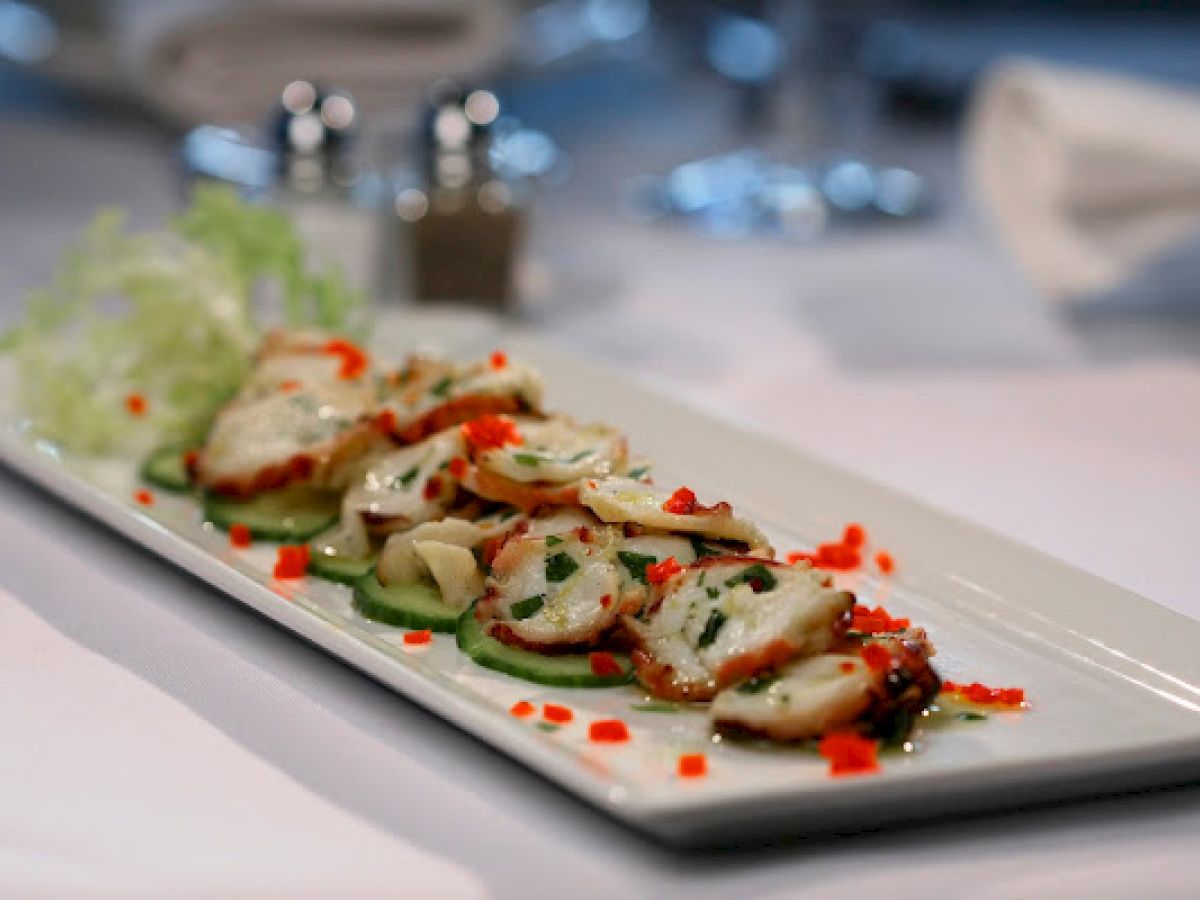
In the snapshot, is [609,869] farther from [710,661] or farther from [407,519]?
[407,519]

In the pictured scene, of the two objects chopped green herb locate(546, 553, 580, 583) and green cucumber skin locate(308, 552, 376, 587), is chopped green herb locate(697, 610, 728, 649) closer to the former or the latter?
chopped green herb locate(546, 553, 580, 583)

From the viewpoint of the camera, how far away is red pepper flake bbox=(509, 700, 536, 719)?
168cm

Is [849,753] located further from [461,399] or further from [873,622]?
[461,399]

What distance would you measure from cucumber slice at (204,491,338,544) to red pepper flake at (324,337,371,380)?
0.23 meters

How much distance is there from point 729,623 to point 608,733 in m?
0.15

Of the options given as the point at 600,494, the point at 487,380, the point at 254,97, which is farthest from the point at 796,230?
the point at 600,494

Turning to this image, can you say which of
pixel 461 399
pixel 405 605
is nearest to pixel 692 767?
pixel 405 605

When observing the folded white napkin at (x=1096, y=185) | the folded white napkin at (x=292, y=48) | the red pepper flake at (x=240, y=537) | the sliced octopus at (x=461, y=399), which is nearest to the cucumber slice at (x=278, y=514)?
the red pepper flake at (x=240, y=537)

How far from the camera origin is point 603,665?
69.3 inches

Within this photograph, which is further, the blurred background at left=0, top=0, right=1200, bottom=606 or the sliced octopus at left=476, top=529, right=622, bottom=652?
the blurred background at left=0, top=0, right=1200, bottom=606

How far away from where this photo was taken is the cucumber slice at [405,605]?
1890mm

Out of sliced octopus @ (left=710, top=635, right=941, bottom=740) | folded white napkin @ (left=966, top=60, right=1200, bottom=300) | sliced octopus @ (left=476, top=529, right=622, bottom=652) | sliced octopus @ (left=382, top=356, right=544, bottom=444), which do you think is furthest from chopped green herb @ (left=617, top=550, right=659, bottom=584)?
folded white napkin @ (left=966, top=60, right=1200, bottom=300)

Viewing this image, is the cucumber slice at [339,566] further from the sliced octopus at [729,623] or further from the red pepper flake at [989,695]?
the red pepper flake at [989,695]

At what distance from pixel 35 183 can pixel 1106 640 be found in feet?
9.73
